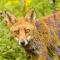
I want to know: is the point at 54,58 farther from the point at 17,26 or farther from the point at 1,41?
the point at 1,41

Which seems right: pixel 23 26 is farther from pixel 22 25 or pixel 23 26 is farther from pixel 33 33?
pixel 33 33

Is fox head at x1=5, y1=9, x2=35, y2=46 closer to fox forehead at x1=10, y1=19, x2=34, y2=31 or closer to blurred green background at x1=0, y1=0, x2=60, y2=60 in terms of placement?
fox forehead at x1=10, y1=19, x2=34, y2=31

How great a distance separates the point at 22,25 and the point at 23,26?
0.05 m

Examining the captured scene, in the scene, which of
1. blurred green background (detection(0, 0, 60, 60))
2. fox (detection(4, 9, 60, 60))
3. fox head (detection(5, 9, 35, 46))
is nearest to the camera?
fox head (detection(5, 9, 35, 46))

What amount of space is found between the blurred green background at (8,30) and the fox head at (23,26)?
33cm

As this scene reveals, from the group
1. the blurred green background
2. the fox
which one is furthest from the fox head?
the blurred green background

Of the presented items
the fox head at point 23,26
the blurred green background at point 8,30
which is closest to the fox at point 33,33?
the fox head at point 23,26

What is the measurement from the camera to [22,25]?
6863 millimetres

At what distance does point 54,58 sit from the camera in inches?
249

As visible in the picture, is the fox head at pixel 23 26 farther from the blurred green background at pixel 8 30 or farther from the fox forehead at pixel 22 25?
the blurred green background at pixel 8 30

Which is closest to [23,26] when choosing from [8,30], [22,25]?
[22,25]

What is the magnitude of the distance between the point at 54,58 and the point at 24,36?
0.79m

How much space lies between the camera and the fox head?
21.5 feet

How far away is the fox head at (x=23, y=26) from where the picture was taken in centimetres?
654
